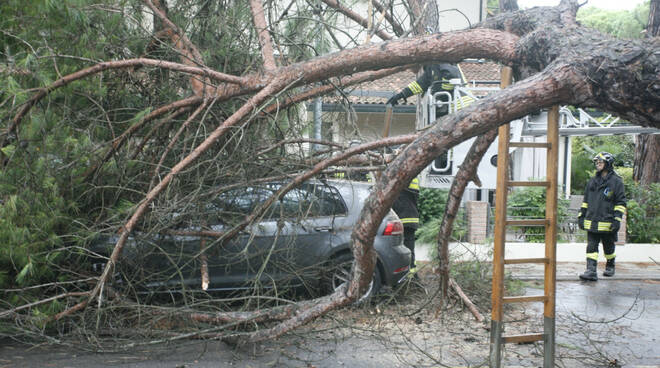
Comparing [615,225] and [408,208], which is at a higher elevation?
[408,208]

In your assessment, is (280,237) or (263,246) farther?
(280,237)

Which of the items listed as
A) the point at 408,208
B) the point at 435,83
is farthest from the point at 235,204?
the point at 435,83

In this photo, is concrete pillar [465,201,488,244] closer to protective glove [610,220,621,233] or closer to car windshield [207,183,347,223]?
protective glove [610,220,621,233]

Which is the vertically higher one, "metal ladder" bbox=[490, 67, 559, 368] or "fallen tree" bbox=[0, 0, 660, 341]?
"fallen tree" bbox=[0, 0, 660, 341]

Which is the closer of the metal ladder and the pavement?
the metal ladder

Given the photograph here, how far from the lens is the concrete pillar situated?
31.0 feet

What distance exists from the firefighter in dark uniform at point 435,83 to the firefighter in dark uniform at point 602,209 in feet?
8.63

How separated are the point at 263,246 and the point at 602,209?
221 inches

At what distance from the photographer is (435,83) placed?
7.62 metres

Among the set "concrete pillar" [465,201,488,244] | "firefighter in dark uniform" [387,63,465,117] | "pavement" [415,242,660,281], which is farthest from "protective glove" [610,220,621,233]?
"firefighter in dark uniform" [387,63,465,117]

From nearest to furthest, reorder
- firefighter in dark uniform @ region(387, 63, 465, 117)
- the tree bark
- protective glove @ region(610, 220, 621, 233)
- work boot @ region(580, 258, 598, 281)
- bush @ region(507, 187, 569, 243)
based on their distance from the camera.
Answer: firefighter in dark uniform @ region(387, 63, 465, 117) < protective glove @ region(610, 220, 621, 233) < work boot @ region(580, 258, 598, 281) < bush @ region(507, 187, 569, 243) < the tree bark

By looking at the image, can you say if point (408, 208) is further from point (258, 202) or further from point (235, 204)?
point (235, 204)

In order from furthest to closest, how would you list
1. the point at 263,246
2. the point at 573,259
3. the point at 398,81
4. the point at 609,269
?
the point at 398,81, the point at 573,259, the point at 609,269, the point at 263,246

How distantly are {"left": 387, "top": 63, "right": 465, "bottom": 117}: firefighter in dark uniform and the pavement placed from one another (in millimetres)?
2382
